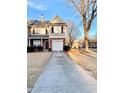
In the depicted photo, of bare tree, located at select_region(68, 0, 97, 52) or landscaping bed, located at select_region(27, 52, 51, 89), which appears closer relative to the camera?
landscaping bed, located at select_region(27, 52, 51, 89)

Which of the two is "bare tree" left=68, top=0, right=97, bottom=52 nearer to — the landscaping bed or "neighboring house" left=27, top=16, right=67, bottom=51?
the landscaping bed

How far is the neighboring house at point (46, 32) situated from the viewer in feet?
75.6

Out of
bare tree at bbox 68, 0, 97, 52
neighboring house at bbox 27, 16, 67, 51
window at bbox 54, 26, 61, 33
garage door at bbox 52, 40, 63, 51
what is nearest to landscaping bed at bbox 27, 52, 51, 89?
bare tree at bbox 68, 0, 97, 52

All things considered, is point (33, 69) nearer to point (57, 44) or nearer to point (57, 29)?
point (57, 44)

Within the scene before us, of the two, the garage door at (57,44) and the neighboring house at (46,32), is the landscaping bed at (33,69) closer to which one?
the garage door at (57,44)

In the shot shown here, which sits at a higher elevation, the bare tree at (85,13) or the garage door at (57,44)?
the bare tree at (85,13)

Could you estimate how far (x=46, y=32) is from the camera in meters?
24.5

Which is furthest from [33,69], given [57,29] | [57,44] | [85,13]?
[57,29]

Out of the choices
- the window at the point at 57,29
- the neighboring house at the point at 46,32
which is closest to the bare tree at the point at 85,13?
the neighboring house at the point at 46,32

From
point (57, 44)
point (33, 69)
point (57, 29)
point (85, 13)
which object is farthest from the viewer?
point (57, 29)

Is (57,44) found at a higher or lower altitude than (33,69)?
higher

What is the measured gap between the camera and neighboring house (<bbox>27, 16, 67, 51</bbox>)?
23.0m

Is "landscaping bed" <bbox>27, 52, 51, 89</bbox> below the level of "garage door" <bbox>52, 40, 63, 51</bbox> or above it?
below
